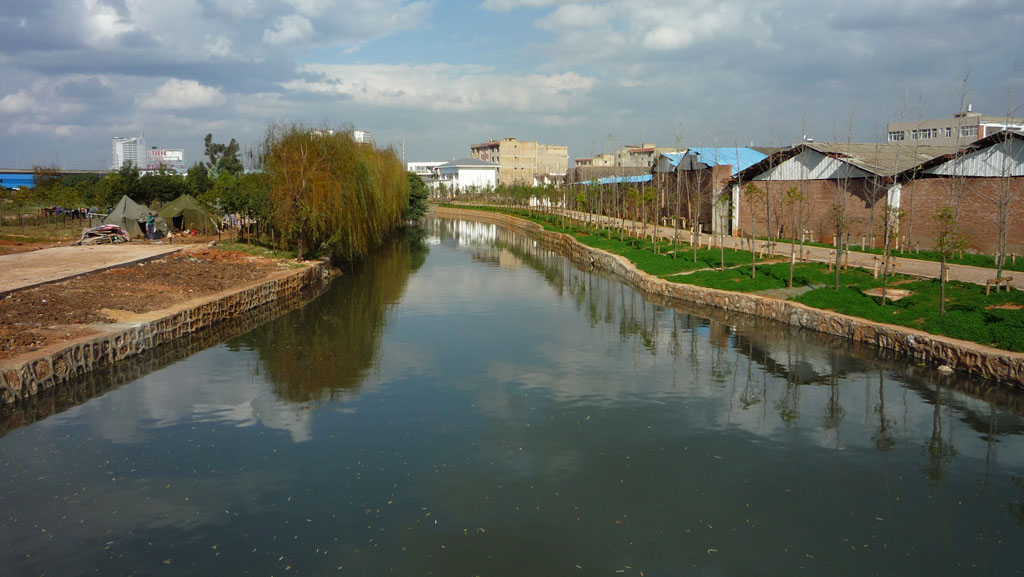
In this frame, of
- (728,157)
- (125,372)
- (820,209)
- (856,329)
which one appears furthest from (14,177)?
(856,329)

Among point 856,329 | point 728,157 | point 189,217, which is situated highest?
point 728,157

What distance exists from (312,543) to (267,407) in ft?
13.9

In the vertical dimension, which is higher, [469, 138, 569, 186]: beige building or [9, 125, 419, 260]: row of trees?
[469, 138, 569, 186]: beige building

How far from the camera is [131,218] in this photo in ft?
104

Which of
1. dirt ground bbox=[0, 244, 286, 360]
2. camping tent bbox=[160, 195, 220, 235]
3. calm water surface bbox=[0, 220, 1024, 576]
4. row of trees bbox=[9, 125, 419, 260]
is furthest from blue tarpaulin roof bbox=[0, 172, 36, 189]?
calm water surface bbox=[0, 220, 1024, 576]

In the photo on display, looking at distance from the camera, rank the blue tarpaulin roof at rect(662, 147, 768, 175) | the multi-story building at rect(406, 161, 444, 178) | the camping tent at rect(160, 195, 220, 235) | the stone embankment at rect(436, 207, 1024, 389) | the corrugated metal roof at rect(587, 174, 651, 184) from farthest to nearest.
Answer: the multi-story building at rect(406, 161, 444, 178)
the corrugated metal roof at rect(587, 174, 651, 184)
the camping tent at rect(160, 195, 220, 235)
the blue tarpaulin roof at rect(662, 147, 768, 175)
the stone embankment at rect(436, 207, 1024, 389)

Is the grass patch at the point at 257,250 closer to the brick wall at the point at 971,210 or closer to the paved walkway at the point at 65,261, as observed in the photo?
the paved walkway at the point at 65,261

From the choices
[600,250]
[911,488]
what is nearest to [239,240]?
[600,250]

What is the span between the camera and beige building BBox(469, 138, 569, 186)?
9038 centimetres

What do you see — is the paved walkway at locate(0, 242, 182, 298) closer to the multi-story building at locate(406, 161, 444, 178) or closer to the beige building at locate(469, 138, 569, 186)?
the beige building at locate(469, 138, 569, 186)

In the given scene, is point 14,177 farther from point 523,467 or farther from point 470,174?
point 523,467

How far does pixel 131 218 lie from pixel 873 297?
97.3 feet

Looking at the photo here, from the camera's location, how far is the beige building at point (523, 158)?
90375mm

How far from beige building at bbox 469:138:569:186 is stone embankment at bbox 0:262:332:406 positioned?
236 ft
